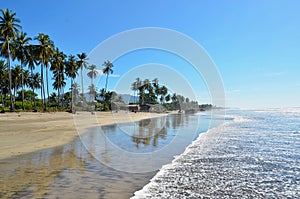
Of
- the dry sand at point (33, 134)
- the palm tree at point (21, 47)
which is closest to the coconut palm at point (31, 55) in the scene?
the palm tree at point (21, 47)

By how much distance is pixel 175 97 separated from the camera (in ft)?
398

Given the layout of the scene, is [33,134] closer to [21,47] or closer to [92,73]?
[21,47]

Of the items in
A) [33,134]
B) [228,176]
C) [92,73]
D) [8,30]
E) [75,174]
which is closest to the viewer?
[75,174]

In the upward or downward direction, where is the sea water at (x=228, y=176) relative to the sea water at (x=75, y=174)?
downward

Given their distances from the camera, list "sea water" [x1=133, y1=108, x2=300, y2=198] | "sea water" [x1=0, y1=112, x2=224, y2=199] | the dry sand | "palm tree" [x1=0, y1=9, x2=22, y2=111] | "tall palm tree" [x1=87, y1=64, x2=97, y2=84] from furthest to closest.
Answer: "tall palm tree" [x1=87, y1=64, x2=97, y2=84] < "palm tree" [x1=0, y1=9, x2=22, y2=111] < the dry sand < "sea water" [x1=133, y1=108, x2=300, y2=198] < "sea water" [x1=0, y1=112, x2=224, y2=199]

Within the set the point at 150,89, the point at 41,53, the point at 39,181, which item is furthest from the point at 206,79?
the point at 150,89

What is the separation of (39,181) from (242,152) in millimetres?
8915

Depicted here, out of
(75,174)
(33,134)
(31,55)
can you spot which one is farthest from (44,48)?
(75,174)

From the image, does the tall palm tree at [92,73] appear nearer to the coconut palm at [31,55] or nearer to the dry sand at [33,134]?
the coconut palm at [31,55]

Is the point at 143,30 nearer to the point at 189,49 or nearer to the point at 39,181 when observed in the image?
the point at 189,49

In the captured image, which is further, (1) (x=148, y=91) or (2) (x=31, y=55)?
(1) (x=148, y=91)

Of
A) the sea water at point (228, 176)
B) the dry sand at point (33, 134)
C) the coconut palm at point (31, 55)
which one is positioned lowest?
the sea water at point (228, 176)

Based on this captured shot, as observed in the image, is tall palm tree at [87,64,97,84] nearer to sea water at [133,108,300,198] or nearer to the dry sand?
the dry sand

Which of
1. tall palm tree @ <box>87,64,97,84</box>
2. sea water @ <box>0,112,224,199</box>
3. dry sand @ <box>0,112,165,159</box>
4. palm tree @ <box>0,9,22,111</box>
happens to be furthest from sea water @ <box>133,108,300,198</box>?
tall palm tree @ <box>87,64,97,84</box>
